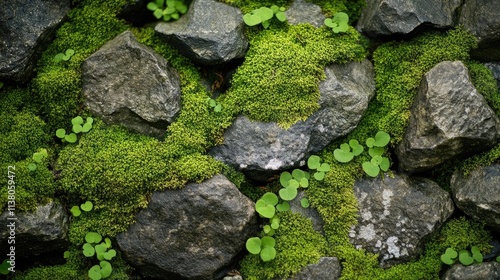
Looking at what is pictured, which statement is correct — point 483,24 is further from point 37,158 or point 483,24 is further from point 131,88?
point 37,158

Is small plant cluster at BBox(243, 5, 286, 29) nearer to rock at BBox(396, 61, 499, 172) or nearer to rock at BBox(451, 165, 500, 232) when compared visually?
rock at BBox(396, 61, 499, 172)

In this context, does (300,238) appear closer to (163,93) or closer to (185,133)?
(185,133)

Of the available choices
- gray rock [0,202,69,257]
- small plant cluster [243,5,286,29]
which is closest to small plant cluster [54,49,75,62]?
gray rock [0,202,69,257]

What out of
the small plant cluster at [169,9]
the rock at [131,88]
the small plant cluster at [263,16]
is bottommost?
the rock at [131,88]

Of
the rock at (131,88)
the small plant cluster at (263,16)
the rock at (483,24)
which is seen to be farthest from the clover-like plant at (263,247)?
the rock at (483,24)

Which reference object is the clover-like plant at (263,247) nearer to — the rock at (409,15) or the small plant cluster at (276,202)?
the small plant cluster at (276,202)

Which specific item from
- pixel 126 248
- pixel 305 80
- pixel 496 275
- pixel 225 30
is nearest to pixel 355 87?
pixel 305 80
